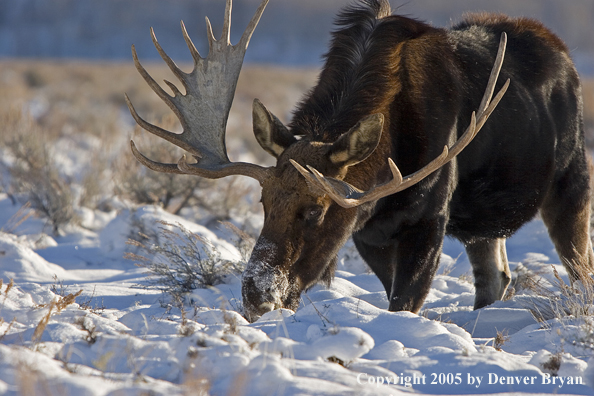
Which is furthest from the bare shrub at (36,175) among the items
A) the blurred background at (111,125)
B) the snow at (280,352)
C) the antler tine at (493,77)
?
the antler tine at (493,77)

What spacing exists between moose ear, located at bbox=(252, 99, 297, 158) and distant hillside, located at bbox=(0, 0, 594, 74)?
75.1 metres

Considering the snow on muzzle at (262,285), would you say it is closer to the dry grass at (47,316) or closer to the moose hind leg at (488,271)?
the dry grass at (47,316)

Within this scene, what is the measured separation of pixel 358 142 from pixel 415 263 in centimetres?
99

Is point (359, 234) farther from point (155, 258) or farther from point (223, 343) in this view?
point (155, 258)

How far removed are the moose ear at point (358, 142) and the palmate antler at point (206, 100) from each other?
Answer: 789 millimetres

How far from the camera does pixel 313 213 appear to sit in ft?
12.4

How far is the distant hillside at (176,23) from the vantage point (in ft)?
282

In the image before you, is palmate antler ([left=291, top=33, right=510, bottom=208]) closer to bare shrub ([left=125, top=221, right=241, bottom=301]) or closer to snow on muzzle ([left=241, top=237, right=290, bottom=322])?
snow on muzzle ([left=241, top=237, right=290, bottom=322])

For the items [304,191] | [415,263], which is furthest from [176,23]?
[304,191]

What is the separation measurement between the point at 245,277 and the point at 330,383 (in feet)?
3.82

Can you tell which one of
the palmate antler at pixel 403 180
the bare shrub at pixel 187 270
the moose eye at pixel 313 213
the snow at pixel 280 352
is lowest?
the snow at pixel 280 352

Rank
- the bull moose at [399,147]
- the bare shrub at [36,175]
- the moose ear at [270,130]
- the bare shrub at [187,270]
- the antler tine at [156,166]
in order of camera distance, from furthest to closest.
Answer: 1. the bare shrub at [36,175]
2. the bare shrub at [187,270]
3. the antler tine at [156,166]
4. the moose ear at [270,130]
5. the bull moose at [399,147]

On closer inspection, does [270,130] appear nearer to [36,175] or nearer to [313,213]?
[313,213]

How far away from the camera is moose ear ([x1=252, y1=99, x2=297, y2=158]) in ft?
13.1
